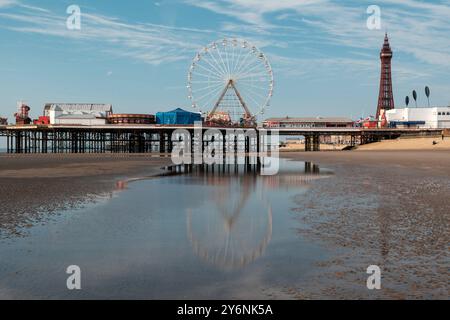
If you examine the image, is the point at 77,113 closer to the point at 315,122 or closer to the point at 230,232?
the point at 315,122

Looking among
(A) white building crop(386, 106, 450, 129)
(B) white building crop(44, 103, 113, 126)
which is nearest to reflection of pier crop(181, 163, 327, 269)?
(B) white building crop(44, 103, 113, 126)

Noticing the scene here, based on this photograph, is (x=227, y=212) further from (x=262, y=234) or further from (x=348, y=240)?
(x=348, y=240)

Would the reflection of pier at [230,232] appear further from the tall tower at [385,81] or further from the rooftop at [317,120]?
the tall tower at [385,81]

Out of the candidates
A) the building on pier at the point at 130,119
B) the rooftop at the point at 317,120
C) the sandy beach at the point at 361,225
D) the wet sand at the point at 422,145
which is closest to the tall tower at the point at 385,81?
the rooftop at the point at 317,120

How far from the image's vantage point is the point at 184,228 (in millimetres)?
9539

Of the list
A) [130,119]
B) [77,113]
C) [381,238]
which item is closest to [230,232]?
[381,238]

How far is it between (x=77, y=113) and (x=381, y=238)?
97.4m

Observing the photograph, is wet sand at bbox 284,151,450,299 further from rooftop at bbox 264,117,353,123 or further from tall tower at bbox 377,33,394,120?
tall tower at bbox 377,33,394,120

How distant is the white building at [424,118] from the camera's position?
364 feet

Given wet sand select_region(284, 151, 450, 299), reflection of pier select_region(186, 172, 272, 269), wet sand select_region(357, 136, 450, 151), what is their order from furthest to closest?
wet sand select_region(357, 136, 450, 151), reflection of pier select_region(186, 172, 272, 269), wet sand select_region(284, 151, 450, 299)

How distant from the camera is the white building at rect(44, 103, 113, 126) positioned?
94.8 meters

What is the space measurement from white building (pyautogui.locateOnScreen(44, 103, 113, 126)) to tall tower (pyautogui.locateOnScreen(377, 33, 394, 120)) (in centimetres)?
9021

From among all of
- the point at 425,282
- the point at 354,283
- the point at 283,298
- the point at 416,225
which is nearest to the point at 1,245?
the point at 283,298
